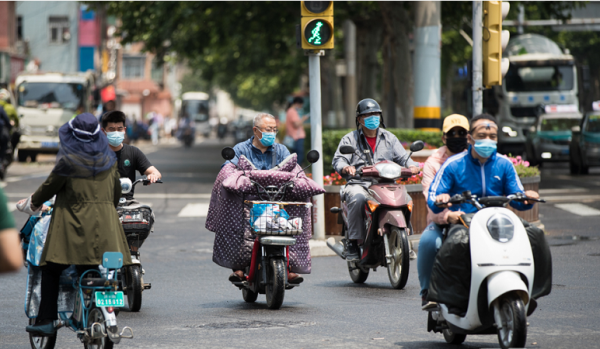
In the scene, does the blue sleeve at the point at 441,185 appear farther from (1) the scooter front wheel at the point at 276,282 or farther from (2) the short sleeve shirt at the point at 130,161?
(2) the short sleeve shirt at the point at 130,161

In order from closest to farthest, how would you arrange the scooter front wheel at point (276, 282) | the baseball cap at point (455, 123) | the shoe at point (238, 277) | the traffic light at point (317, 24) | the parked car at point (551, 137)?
the baseball cap at point (455, 123) < the scooter front wheel at point (276, 282) < the shoe at point (238, 277) < the traffic light at point (317, 24) < the parked car at point (551, 137)

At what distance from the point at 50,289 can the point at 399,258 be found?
3870 mm

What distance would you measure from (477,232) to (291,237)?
7.69 ft

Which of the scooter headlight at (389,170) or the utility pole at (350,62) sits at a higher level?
the utility pole at (350,62)

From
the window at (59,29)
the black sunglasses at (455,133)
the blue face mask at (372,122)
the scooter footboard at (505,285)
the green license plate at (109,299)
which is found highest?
the window at (59,29)

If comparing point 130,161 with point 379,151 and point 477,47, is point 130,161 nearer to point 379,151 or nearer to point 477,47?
point 379,151

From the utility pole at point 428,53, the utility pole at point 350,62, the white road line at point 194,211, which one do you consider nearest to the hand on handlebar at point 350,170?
the white road line at point 194,211

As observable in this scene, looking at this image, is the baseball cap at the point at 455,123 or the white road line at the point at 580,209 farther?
the white road line at the point at 580,209

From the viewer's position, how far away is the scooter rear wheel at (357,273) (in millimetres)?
9406

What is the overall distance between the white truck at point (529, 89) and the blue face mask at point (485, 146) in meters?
25.3

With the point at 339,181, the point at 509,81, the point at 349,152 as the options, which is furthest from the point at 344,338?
the point at 509,81

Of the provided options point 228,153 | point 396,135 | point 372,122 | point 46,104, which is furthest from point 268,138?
point 46,104

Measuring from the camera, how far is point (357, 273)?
9.48 meters

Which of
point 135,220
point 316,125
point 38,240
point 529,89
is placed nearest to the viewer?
point 38,240
